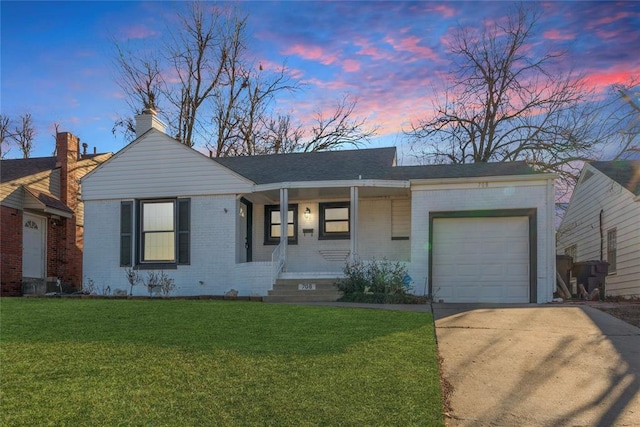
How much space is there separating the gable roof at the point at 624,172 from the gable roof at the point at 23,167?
18704 millimetres

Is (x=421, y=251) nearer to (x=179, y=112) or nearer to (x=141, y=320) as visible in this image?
(x=141, y=320)

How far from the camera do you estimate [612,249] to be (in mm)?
14930

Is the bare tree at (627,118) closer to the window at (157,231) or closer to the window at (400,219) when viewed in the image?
the window at (400,219)

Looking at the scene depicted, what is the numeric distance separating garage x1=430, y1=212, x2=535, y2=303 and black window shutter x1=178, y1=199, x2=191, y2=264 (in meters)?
6.72

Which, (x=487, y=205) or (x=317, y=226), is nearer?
(x=487, y=205)

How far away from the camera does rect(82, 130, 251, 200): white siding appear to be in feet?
46.2

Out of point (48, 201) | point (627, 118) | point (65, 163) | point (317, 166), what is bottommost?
point (48, 201)

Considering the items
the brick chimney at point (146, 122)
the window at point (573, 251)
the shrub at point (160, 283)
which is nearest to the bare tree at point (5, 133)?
the brick chimney at point (146, 122)

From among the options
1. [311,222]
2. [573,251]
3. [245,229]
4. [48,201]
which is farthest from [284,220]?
[573,251]

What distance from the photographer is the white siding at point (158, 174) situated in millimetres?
14078

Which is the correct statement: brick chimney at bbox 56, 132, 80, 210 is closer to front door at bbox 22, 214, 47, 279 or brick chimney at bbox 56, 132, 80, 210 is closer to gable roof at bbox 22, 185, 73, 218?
gable roof at bbox 22, 185, 73, 218

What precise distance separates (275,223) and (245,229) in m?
0.95

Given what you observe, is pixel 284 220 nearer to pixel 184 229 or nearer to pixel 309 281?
pixel 309 281

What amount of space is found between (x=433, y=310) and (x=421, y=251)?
3.37 m
